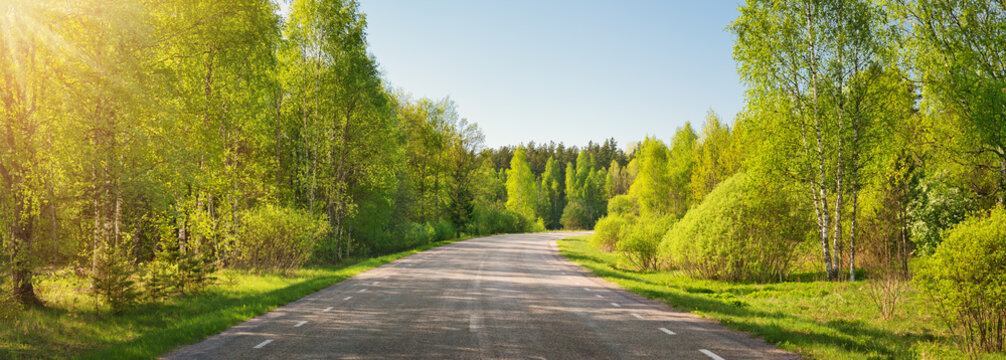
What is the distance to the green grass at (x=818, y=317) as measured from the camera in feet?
23.9

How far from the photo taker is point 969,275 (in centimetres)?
736

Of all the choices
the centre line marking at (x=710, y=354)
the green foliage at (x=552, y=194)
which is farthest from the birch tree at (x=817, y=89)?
the green foliage at (x=552, y=194)

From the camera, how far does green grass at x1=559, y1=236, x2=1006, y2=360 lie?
7293 mm

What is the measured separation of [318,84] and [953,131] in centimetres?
2887

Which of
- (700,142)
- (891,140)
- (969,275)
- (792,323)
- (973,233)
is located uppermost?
(700,142)

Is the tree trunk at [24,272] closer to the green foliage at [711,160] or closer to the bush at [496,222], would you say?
the green foliage at [711,160]

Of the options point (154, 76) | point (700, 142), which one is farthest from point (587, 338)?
point (700, 142)

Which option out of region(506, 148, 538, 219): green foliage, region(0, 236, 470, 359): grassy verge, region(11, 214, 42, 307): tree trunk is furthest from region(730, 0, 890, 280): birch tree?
region(506, 148, 538, 219): green foliage

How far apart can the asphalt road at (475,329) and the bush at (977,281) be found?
295 centimetres

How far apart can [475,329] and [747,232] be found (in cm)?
1238

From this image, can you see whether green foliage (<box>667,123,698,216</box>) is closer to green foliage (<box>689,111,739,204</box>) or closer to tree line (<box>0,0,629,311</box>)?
green foliage (<box>689,111,739,204</box>)

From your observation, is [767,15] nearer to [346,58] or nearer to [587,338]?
[587,338]

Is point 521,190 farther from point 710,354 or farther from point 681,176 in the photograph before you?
point 710,354

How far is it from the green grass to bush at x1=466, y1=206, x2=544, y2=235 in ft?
133
